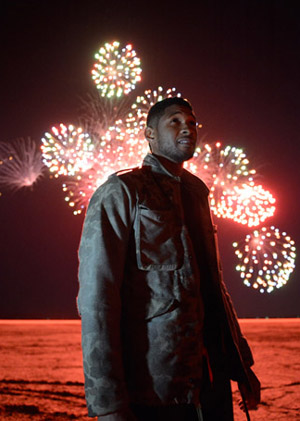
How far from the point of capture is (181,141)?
1.98 metres

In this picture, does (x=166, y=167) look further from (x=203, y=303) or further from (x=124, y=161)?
(x=124, y=161)

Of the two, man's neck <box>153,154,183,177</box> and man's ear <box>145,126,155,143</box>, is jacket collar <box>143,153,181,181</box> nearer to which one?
man's neck <box>153,154,183,177</box>

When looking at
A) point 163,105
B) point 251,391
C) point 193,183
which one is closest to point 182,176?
point 193,183

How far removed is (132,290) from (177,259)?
0.76ft

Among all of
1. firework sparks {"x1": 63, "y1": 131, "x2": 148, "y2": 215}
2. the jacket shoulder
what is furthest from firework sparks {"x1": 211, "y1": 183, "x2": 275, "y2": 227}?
the jacket shoulder

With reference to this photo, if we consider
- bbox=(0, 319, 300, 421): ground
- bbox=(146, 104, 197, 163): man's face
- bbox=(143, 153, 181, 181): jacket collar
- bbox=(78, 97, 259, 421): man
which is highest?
bbox=(146, 104, 197, 163): man's face

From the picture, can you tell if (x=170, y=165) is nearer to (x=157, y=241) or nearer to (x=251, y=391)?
(x=157, y=241)

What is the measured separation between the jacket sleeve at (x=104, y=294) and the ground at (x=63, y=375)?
8.95 feet

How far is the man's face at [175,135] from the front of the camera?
78.0 inches

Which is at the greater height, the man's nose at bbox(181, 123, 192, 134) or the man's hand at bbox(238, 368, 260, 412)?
the man's nose at bbox(181, 123, 192, 134)

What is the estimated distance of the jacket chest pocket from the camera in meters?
1.66

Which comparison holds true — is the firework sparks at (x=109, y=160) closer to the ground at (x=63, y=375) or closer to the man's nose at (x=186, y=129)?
the ground at (x=63, y=375)

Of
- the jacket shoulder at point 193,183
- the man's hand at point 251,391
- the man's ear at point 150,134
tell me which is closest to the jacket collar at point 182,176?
the jacket shoulder at point 193,183

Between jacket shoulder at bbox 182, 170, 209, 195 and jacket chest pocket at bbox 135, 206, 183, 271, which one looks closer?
jacket chest pocket at bbox 135, 206, 183, 271
